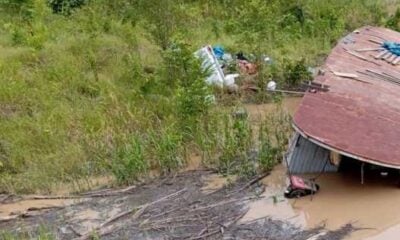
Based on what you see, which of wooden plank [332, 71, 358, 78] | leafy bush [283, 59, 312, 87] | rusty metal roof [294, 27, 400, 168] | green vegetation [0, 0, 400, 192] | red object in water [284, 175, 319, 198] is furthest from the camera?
leafy bush [283, 59, 312, 87]

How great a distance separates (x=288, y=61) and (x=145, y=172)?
14.3 feet

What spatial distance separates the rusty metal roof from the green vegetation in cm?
78

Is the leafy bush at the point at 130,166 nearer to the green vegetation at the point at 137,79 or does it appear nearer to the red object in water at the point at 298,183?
the green vegetation at the point at 137,79

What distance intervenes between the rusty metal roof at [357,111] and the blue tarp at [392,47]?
336mm

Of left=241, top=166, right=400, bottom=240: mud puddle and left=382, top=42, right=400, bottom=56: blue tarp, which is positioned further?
left=382, top=42, right=400, bottom=56: blue tarp

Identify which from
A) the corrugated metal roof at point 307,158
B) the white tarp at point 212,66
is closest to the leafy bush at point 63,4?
the white tarp at point 212,66

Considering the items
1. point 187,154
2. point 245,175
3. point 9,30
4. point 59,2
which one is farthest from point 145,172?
point 59,2

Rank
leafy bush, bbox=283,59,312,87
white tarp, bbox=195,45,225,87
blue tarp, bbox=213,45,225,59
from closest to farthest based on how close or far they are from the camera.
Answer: white tarp, bbox=195,45,225,87, leafy bush, bbox=283,59,312,87, blue tarp, bbox=213,45,225,59

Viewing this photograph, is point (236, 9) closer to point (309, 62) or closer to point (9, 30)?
point (309, 62)

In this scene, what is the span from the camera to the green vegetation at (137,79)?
8.69 m

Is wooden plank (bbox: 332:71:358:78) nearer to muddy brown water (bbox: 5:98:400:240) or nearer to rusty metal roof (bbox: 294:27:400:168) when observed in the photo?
rusty metal roof (bbox: 294:27:400:168)

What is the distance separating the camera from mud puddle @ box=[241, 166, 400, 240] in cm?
729

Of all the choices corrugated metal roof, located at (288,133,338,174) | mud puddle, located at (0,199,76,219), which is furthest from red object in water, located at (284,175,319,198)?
mud puddle, located at (0,199,76,219)

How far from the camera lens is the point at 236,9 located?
14039 millimetres
